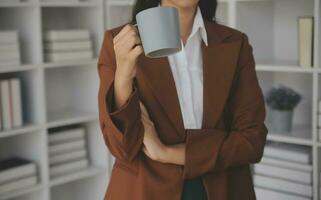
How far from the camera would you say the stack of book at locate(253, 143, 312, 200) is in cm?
244

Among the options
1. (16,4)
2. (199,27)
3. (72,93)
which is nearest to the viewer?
(199,27)

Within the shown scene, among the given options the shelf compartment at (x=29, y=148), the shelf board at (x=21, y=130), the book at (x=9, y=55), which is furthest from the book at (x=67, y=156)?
the book at (x=9, y=55)

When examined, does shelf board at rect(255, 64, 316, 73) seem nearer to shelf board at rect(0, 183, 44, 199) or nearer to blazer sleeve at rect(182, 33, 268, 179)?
blazer sleeve at rect(182, 33, 268, 179)

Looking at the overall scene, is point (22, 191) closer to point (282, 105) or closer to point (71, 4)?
point (71, 4)

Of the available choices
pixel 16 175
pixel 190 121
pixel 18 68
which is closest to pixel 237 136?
pixel 190 121

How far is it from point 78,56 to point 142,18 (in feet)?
6.06

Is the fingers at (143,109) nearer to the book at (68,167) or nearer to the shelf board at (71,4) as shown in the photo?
the shelf board at (71,4)

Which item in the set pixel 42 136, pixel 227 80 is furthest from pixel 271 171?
pixel 227 80

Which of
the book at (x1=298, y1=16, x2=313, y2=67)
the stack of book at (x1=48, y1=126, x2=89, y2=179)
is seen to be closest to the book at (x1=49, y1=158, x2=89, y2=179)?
the stack of book at (x1=48, y1=126, x2=89, y2=179)

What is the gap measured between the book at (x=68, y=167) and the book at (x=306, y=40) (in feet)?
4.43

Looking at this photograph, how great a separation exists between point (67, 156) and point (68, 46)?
2.00ft

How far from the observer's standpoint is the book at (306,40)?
2334mm

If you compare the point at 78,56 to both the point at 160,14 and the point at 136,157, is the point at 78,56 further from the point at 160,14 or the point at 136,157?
the point at 160,14

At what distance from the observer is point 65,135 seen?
2863 millimetres
